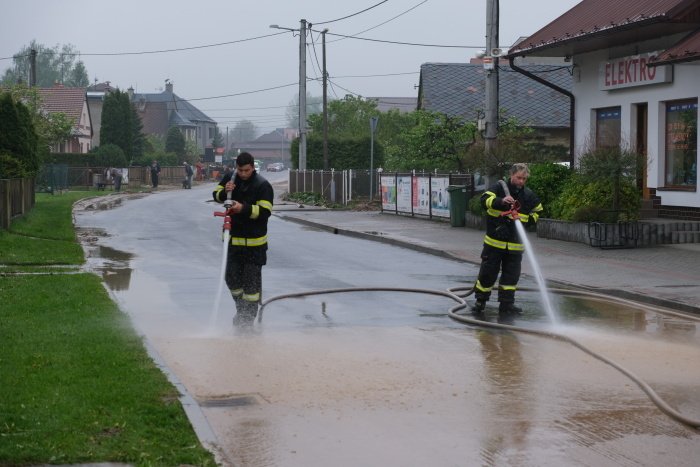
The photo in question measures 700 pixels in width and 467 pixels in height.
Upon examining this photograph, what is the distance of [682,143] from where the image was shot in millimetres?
22859

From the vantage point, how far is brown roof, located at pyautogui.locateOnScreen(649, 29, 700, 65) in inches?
766

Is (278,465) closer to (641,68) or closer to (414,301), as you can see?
(414,301)

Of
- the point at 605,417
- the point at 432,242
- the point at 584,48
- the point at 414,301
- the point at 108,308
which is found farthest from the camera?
the point at 584,48

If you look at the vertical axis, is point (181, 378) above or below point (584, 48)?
below

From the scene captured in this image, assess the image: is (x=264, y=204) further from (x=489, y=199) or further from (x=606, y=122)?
(x=606, y=122)

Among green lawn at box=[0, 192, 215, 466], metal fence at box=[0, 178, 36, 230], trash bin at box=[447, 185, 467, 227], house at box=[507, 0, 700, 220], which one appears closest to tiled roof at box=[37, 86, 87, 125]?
metal fence at box=[0, 178, 36, 230]

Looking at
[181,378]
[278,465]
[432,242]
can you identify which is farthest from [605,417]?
[432,242]

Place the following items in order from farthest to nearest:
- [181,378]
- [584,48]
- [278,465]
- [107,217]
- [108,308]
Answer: [107,217] → [584,48] → [108,308] → [181,378] → [278,465]

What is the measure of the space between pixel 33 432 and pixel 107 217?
87.4ft

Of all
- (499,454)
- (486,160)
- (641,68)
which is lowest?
(499,454)

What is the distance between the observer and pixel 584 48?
2577 centimetres

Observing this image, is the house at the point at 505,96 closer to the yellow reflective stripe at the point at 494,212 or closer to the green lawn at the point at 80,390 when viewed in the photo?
the yellow reflective stripe at the point at 494,212

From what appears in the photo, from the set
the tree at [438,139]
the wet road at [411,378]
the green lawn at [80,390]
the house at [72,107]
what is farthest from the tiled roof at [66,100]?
the green lawn at [80,390]

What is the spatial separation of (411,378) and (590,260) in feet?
34.4
